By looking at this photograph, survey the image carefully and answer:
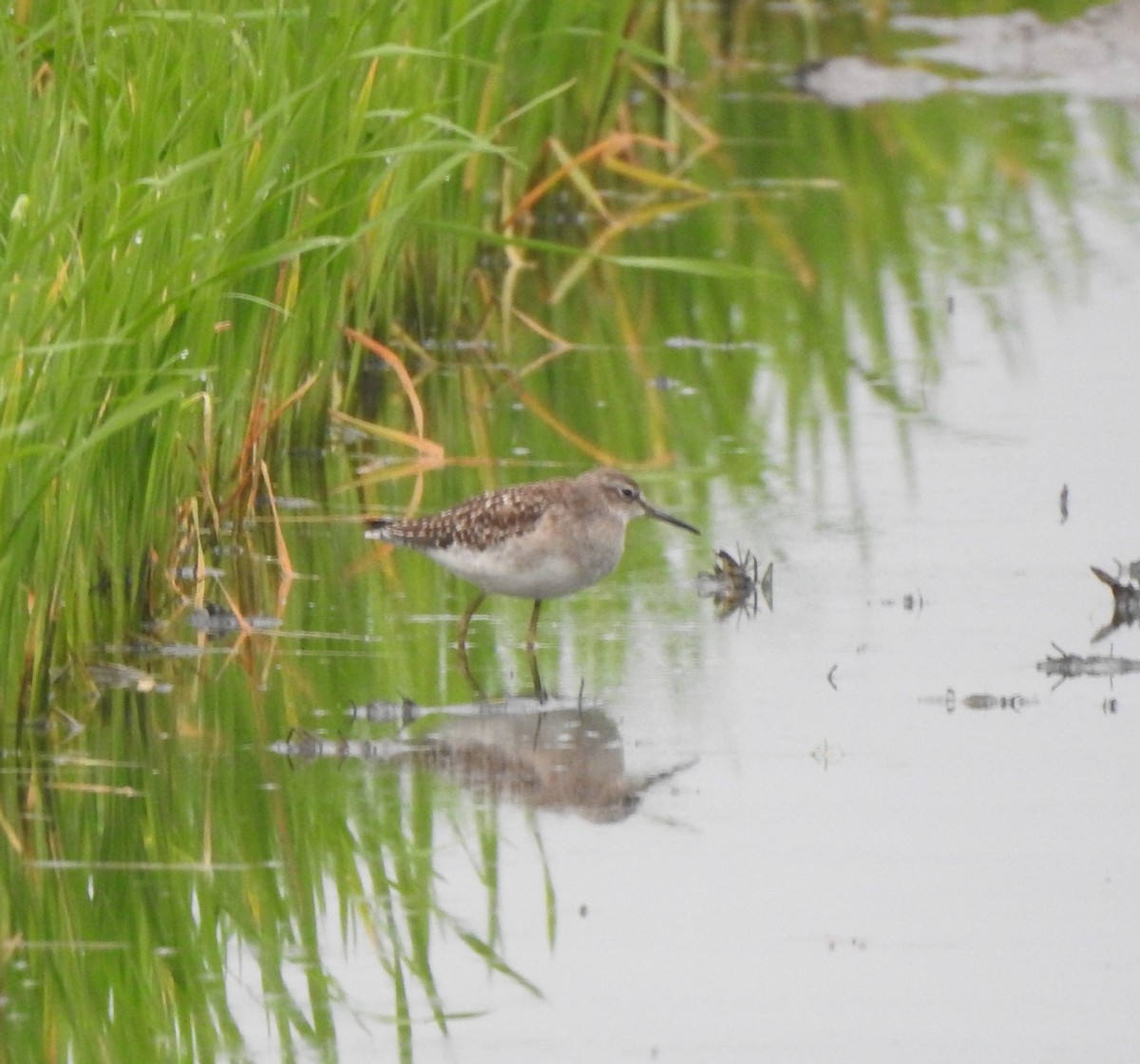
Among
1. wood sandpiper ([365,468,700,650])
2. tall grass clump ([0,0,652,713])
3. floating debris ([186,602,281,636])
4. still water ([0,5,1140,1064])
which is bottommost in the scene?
still water ([0,5,1140,1064])

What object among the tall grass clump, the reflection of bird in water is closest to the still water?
the reflection of bird in water

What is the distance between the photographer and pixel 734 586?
297 inches

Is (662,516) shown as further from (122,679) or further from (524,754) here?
(122,679)

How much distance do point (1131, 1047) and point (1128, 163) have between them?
1083 cm

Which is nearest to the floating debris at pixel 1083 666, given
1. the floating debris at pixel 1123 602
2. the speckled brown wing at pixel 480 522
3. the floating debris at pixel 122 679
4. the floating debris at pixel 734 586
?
the floating debris at pixel 1123 602

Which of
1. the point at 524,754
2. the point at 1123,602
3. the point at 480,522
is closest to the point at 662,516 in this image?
the point at 480,522

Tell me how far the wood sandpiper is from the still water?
21 cm

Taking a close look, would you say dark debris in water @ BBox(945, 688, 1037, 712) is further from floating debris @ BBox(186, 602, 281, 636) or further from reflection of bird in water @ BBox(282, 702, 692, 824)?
floating debris @ BBox(186, 602, 281, 636)

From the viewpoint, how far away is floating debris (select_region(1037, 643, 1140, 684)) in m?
6.78

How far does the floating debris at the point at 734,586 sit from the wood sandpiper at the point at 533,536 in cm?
31

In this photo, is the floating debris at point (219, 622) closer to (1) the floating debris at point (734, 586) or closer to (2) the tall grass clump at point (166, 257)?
(2) the tall grass clump at point (166, 257)

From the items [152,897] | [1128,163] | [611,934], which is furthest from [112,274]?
[1128,163]

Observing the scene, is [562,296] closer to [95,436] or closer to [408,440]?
[408,440]

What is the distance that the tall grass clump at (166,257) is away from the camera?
5.57 meters
